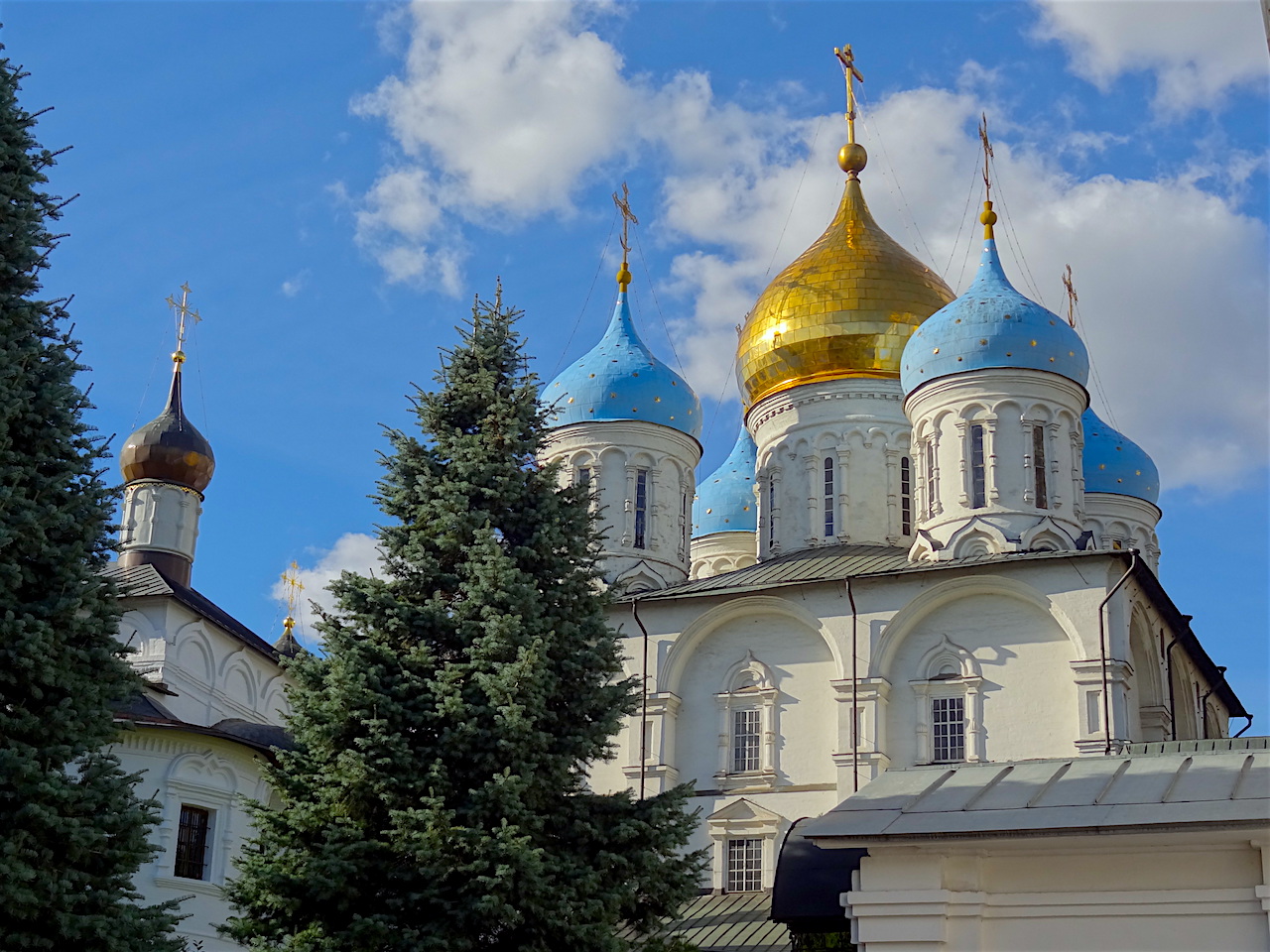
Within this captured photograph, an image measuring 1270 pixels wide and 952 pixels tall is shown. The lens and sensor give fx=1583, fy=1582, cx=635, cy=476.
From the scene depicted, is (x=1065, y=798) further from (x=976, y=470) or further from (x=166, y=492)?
(x=166, y=492)

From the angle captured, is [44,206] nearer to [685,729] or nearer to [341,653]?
[341,653]

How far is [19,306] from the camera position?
9.58 meters

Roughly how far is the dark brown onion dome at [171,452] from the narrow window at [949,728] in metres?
11.9

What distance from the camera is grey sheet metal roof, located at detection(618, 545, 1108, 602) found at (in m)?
20.7

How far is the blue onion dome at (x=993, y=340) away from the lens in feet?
73.5

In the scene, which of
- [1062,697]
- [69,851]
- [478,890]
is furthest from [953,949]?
[1062,697]

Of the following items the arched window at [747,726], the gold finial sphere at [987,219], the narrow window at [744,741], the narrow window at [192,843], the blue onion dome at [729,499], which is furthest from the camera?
the blue onion dome at [729,499]

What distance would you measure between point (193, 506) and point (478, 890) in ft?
50.1

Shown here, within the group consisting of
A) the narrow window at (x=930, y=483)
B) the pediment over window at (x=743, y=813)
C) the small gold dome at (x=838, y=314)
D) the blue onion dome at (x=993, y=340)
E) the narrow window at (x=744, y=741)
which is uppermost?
A: the small gold dome at (x=838, y=314)

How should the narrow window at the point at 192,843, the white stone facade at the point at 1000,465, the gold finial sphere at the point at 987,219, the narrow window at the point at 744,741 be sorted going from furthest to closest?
the gold finial sphere at the point at 987,219
the white stone facade at the point at 1000,465
the narrow window at the point at 744,741
the narrow window at the point at 192,843

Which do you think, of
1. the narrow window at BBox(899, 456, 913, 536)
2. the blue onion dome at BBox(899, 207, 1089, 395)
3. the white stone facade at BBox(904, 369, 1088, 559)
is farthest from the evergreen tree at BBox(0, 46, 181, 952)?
the narrow window at BBox(899, 456, 913, 536)

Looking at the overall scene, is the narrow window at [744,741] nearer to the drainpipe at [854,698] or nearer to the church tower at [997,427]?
the drainpipe at [854,698]

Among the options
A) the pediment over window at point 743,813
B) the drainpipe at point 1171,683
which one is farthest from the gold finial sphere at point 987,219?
the pediment over window at point 743,813

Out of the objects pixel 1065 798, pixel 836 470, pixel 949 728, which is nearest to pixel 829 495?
pixel 836 470
